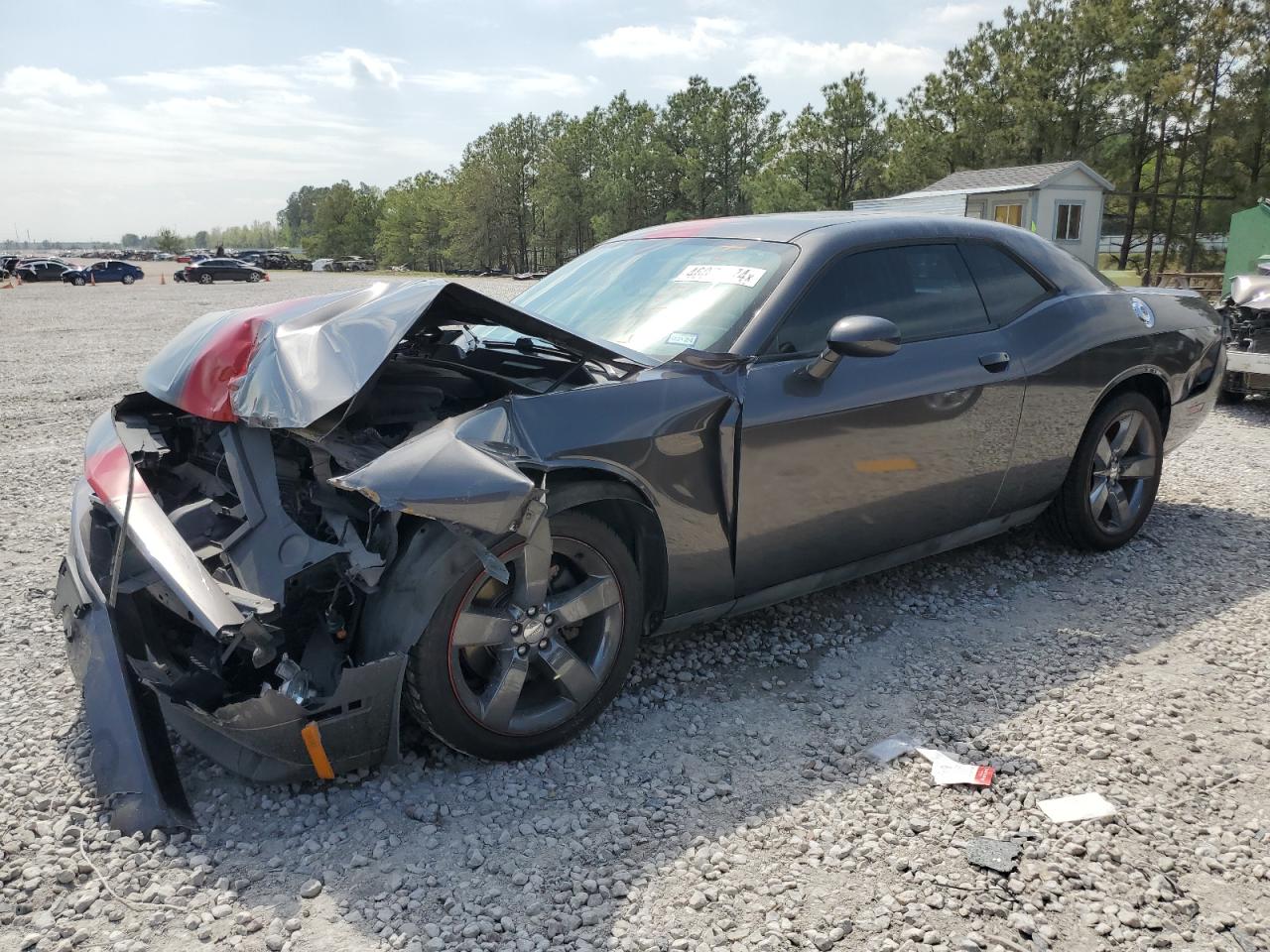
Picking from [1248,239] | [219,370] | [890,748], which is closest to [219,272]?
[1248,239]

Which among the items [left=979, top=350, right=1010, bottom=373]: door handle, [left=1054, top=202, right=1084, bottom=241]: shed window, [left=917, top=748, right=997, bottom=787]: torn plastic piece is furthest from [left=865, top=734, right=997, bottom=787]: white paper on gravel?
[left=1054, top=202, right=1084, bottom=241]: shed window

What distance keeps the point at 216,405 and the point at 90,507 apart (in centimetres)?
76

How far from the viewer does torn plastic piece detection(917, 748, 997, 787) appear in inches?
112

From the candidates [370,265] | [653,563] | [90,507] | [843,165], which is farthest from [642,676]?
[370,265]

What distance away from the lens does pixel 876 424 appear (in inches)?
139

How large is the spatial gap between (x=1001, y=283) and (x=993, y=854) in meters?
2.57

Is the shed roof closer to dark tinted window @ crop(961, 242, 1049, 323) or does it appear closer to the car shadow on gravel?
dark tinted window @ crop(961, 242, 1049, 323)

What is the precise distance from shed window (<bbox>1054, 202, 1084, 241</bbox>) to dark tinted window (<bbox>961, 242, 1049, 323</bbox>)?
30.6 meters

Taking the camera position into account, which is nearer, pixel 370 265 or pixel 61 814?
pixel 61 814

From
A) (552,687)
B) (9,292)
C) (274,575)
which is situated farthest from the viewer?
(9,292)

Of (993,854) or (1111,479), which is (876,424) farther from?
(1111,479)

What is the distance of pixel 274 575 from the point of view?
2652 mm

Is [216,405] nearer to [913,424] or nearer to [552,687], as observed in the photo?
[552,687]

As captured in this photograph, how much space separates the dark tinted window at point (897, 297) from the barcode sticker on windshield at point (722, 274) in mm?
210
